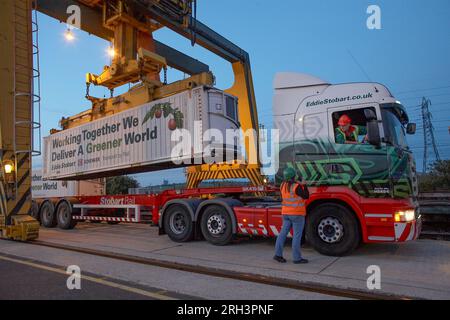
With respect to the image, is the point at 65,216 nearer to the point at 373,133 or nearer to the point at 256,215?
the point at 256,215

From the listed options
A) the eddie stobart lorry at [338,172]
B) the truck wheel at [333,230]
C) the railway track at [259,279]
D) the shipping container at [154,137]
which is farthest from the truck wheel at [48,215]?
the truck wheel at [333,230]

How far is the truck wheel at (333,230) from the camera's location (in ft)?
21.2

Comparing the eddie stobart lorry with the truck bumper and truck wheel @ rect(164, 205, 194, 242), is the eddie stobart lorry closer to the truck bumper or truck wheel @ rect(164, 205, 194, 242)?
the truck bumper

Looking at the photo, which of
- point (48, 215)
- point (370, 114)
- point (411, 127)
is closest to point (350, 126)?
point (370, 114)

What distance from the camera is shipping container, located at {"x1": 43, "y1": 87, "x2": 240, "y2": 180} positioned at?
8.45 meters

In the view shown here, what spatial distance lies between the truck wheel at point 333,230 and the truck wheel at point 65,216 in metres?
8.20

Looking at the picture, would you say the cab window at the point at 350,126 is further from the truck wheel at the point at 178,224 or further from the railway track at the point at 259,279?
the truck wheel at the point at 178,224

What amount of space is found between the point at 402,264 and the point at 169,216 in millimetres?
5100

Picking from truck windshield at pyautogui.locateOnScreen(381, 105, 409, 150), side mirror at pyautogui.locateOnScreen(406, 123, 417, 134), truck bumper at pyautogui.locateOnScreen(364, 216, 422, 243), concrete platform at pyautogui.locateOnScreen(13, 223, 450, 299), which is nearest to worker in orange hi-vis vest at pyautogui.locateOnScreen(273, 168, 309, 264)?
concrete platform at pyautogui.locateOnScreen(13, 223, 450, 299)

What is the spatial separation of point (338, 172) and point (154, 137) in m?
4.56

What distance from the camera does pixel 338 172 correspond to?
6746 millimetres

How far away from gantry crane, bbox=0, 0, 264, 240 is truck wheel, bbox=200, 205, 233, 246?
164cm
